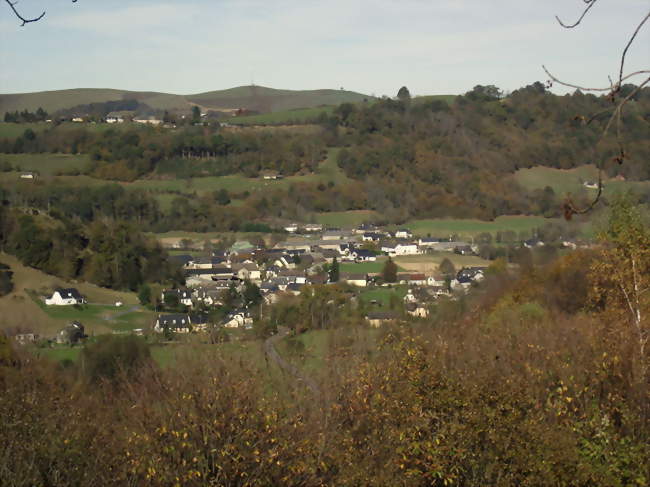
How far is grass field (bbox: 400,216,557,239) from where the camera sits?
47.4 m

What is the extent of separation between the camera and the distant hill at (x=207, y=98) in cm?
7996

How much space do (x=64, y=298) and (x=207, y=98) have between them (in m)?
70.2

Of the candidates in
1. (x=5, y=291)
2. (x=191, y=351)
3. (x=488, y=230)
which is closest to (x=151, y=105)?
(x=488, y=230)

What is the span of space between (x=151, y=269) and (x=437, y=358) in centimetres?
2638

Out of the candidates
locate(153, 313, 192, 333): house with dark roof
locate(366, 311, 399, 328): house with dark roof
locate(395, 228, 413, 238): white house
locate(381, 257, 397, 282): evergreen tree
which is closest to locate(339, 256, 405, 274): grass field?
locate(381, 257, 397, 282): evergreen tree

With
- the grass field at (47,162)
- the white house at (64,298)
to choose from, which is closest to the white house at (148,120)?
the grass field at (47,162)

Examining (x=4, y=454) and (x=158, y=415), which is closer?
(x=4, y=454)

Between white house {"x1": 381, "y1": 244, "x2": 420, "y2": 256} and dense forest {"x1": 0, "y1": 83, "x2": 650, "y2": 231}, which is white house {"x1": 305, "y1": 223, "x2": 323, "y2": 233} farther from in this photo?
white house {"x1": 381, "y1": 244, "x2": 420, "y2": 256}

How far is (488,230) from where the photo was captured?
157 ft

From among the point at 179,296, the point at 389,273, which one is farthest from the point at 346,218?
the point at 179,296

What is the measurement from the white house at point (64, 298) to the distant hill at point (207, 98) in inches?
1962

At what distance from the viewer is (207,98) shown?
95250 millimetres

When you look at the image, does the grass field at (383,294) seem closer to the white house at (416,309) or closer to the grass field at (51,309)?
Result: the white house at (416,309)

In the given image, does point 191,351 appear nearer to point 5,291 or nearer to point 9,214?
point 5,291
